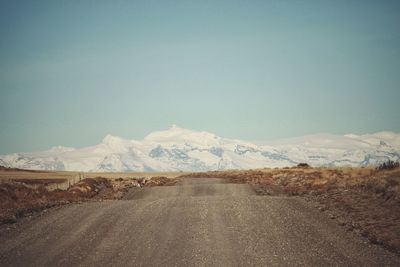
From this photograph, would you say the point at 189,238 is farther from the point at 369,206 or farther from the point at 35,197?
the point at 35,197

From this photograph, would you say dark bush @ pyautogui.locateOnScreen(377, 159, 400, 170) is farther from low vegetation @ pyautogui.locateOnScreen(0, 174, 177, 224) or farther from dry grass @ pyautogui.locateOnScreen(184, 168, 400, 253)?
low vegetation @ pyautogui.locateOnScreen(0, 174, 177, 224)

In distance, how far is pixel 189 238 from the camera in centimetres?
1602

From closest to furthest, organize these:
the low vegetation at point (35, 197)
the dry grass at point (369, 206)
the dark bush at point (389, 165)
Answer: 1. the dry grass at point (369, 206)
2. the low vegetation at point (35, 197)
3. the dark bush at point (389, 165)

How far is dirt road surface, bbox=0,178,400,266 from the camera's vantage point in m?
13.7

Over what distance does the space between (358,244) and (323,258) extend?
2.19 metres

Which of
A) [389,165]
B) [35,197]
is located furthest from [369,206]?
[35,197]

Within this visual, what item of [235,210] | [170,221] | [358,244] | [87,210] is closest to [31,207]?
[87,210]

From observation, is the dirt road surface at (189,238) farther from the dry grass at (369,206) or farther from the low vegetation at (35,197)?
the low vegetation at (35,197)

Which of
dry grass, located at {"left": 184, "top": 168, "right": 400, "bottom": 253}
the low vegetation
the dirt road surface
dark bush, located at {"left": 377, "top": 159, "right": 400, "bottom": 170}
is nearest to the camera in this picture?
the dirt road surface

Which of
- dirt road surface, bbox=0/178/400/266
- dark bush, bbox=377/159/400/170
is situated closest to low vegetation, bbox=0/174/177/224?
dirt road surface, bbox=0/178/400/266

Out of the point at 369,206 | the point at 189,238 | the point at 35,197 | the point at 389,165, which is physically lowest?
the point at 189,238

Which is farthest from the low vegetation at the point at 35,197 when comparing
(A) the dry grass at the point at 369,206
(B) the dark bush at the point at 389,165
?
(B) the dark bush at the point at 389,165

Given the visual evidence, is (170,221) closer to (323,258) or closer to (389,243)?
(323,258)

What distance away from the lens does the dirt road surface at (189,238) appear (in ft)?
44.8
